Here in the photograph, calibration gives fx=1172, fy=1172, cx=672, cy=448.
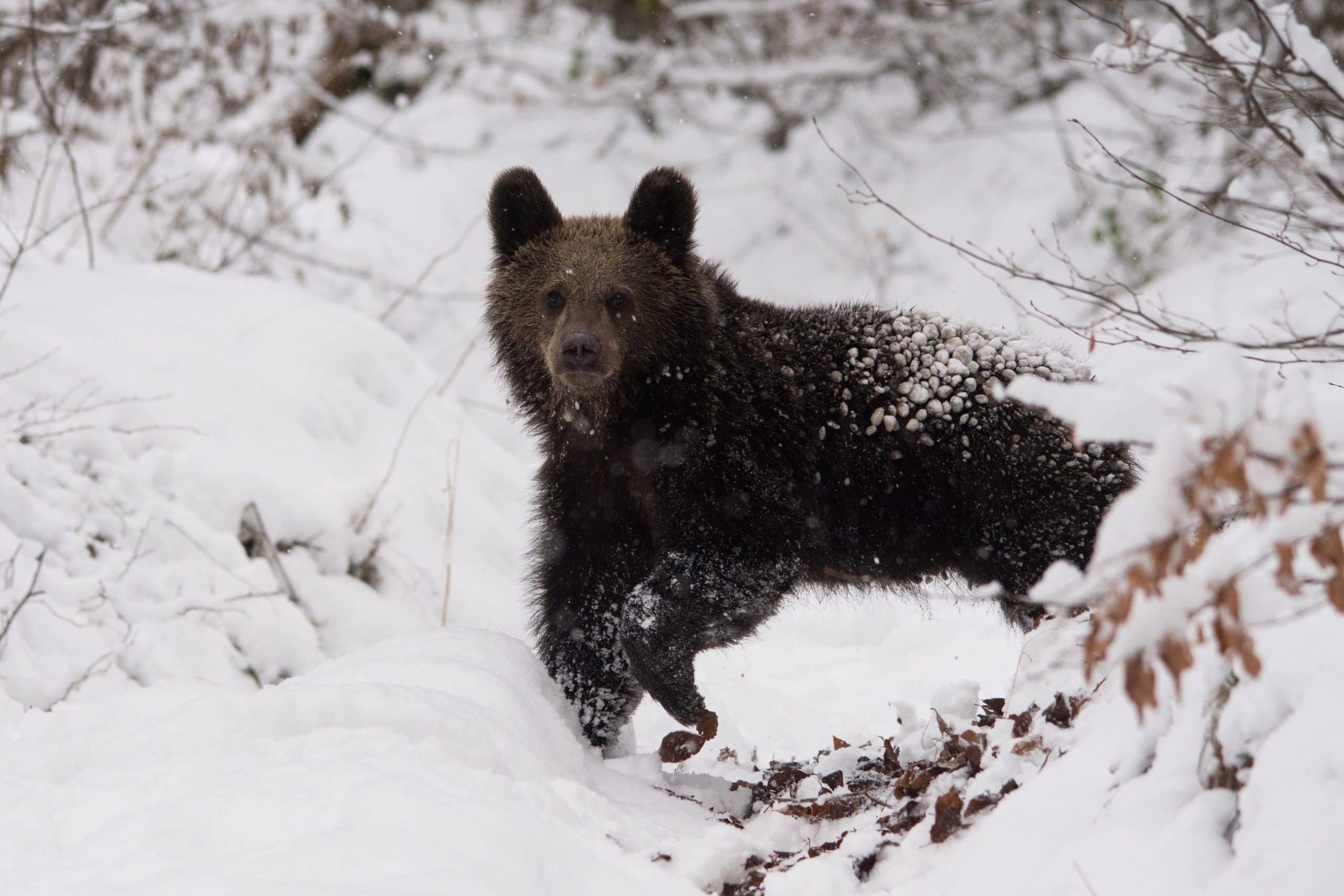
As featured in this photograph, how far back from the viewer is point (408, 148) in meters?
14.7

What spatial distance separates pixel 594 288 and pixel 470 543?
2944 millimetres

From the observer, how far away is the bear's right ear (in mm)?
4906

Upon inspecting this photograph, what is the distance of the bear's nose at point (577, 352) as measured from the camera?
165 inches

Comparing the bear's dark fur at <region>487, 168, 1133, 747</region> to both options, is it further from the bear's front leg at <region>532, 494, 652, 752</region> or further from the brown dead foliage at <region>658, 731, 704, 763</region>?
the brown dead foliage at <region>658, 731, 704, 763</region>

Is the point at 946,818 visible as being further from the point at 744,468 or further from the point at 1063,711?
the point at 744,468

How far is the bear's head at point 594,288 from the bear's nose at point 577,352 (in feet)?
0.31

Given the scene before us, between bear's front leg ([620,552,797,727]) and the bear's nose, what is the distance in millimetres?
758

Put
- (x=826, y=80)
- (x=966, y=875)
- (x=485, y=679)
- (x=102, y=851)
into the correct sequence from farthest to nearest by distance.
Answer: (x=826, y=80), (x=485, y=679), (x=102, y=851), (x=966, y=875)

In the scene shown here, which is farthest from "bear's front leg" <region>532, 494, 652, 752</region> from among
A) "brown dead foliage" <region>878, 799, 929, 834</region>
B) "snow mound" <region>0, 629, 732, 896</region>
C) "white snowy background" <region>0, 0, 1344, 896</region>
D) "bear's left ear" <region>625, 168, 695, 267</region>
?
"brown dead foliage" <region>878, 799, 929, 834</region>

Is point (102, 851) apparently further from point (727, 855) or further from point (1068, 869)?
point (1068, 869)

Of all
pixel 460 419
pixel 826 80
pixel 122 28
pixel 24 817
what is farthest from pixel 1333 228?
pixel 826 80

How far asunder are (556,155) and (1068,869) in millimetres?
14091

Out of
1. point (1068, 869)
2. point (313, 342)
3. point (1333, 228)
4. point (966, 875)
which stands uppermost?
point (1333, 228)

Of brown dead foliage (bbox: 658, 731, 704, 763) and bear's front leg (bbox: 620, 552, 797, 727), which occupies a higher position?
bear's front leg (bbox: 620, 552, 797, 727)
